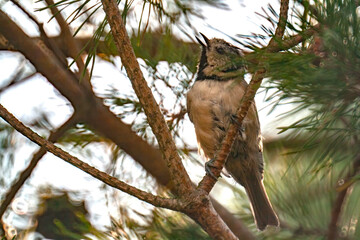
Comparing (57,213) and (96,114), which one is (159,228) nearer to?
(96,114)

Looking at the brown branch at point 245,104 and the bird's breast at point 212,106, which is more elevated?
the bird's breast at point 212,106

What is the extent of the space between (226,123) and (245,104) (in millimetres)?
934

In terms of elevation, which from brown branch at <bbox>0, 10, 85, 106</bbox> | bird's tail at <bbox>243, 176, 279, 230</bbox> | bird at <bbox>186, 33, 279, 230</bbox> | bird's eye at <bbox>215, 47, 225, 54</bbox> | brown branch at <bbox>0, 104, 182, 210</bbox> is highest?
bird's eye at <bbox>215, 47, 225, 54</bbox>

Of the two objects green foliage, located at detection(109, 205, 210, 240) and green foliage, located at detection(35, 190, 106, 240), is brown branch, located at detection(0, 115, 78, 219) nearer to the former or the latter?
green foliage, located at detection(35, 190, 106, 240)

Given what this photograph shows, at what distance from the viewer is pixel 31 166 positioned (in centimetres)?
259

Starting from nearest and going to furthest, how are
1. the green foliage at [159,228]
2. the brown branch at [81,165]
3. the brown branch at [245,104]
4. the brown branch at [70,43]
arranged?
the brown branch at [245,104]
the brown branch at [81,165]
the green foliage at [159,228]
the brown branch at [70,43]

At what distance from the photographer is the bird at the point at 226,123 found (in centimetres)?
253

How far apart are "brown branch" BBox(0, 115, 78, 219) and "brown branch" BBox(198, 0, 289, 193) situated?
1.04 meters

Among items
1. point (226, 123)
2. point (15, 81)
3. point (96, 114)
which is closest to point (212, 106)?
point (226, 123)

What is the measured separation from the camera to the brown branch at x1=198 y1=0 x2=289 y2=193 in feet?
4.74

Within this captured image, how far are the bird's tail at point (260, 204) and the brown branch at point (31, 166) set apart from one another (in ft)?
2.64

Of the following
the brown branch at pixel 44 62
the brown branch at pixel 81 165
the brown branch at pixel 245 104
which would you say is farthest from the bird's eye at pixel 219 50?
the brown branch at pixel 81 165

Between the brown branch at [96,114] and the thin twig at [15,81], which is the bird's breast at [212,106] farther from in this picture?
the thin twig at [15,81]

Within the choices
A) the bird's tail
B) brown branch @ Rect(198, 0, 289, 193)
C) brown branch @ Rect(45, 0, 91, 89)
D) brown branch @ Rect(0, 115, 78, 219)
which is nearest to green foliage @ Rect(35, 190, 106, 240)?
brown branch @ Rect(0, 115, 78, 219)
